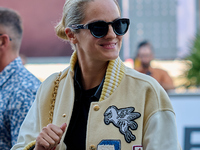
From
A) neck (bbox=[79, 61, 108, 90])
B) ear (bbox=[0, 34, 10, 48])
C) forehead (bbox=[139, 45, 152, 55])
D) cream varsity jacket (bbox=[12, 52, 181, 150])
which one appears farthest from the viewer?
forehead (bbox=[139, 45, 152, 55])

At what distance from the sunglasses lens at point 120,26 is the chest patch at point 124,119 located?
417 mm

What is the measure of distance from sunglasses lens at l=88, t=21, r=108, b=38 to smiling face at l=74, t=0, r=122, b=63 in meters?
0.02

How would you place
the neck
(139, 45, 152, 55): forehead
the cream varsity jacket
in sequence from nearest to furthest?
the cream varsity jacket
the neck
(139, 45, 152, 55): forehead

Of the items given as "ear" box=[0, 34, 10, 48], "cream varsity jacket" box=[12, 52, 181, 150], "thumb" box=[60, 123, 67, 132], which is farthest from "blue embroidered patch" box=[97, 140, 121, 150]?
"ear" box=[0, 34, 10, 48]

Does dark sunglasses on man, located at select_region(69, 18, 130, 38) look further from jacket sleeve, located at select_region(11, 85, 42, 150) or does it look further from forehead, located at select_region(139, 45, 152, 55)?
forehead, located at select_region(139, 45, 152, 55)

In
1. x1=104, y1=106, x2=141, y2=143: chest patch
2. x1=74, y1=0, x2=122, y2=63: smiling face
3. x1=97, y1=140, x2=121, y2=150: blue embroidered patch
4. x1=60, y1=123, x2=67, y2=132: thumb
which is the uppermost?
x1=74, y1=0, x2=122, y2=63: smiling face

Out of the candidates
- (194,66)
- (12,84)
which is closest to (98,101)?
(12,84)

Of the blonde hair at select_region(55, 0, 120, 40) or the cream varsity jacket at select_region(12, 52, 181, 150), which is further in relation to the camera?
the blonde hair at select_region(55, 0, 120, 40)

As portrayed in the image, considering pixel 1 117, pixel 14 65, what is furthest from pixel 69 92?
pixel 14 65

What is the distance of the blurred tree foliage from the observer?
9805mm

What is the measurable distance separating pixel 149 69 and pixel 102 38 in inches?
177

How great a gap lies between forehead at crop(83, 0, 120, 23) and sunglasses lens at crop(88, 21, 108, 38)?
32mm

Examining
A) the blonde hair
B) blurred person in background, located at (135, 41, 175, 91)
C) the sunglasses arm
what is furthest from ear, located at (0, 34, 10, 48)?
blurred person in background, located at (135, 41, 175, 91)

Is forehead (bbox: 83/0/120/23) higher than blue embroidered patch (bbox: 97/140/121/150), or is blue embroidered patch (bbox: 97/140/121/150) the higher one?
forehead (bbox: 83/0/120/23)
